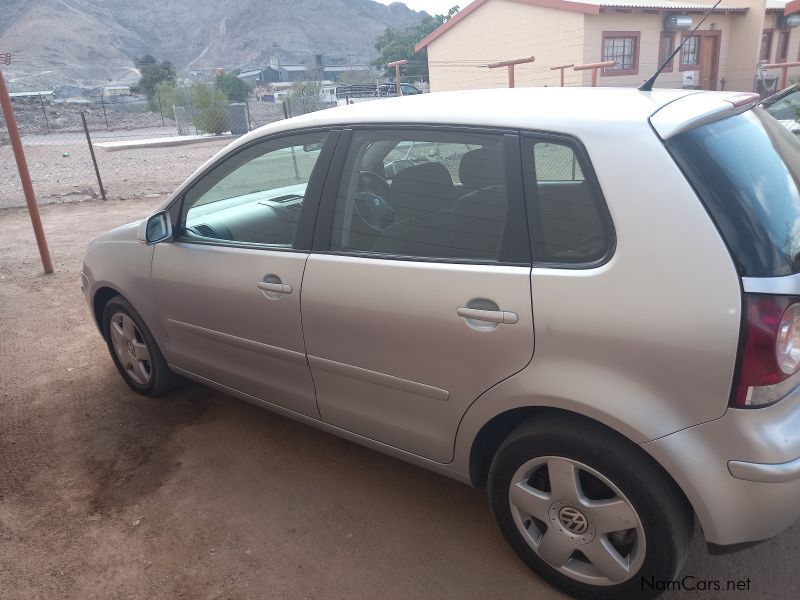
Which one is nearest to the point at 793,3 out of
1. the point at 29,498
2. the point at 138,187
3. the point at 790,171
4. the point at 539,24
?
the point at 539,24

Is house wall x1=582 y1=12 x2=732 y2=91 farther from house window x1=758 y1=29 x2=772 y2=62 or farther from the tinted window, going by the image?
the tinted window

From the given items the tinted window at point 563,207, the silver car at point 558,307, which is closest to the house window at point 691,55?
the silver car at point 558,307

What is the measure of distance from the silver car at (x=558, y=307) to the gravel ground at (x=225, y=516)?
1.17ft

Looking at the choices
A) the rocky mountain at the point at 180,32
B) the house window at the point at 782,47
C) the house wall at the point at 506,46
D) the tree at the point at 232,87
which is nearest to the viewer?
the house wall at the point at 506,46

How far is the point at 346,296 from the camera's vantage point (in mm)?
2484

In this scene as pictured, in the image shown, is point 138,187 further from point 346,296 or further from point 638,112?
point 638,112

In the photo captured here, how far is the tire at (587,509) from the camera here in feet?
6.31

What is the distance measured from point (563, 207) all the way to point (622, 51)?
63.1 ft

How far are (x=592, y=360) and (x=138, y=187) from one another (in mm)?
12588

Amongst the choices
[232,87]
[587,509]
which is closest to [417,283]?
[587,509]

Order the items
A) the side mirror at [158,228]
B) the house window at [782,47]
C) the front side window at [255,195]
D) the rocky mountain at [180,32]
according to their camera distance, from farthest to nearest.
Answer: the rocky mountain at [180,32] < the house window at [782,47] < the side mirror at [158,228] < the front side window at [255,195]

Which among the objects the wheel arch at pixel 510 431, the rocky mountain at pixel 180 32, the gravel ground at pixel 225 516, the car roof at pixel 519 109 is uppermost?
the rocky mountain at pixel 180 32

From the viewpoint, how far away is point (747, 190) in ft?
6.10

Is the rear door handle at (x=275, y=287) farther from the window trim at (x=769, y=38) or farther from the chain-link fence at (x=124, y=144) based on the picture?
the window trim at (x=769, y=38)
